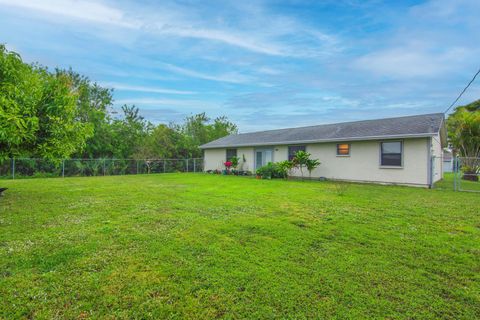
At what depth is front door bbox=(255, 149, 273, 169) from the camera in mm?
16759

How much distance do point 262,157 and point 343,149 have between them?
570cm

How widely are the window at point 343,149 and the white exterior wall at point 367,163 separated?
6.5 inches

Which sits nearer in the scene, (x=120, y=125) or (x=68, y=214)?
(x=68, y=214)

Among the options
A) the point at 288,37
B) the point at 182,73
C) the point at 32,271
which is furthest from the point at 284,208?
the point at 182,73

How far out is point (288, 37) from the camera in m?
11.8

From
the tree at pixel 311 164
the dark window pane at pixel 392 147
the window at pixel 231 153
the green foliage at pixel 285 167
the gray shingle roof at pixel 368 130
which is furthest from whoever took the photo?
the window at pixel 231 153

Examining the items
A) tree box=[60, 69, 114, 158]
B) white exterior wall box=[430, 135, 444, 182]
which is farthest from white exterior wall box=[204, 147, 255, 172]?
white exterior wall box=[430, 135, 444, 182]

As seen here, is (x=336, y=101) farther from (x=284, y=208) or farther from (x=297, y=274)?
(x=297, y=274)

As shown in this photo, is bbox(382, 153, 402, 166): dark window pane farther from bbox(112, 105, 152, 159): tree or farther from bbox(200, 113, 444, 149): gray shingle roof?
bbox(112, 105, 152, 159): tree

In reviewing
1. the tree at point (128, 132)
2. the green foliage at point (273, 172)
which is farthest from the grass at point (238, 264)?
the tree at point (128, 132)

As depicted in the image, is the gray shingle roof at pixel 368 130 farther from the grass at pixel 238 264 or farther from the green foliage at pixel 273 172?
the grass at pixel 238 264

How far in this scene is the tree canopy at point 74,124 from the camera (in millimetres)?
6266

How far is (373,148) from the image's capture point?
1204 cm

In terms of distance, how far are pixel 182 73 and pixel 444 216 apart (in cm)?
1513
